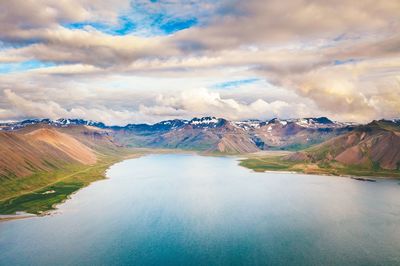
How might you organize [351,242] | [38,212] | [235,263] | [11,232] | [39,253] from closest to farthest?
[235,263], [39,253], [351,242], [11,232], [38,212]

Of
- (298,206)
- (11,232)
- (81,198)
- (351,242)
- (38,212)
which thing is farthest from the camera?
(81,198)

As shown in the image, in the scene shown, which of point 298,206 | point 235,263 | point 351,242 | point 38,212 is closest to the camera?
point 235,263

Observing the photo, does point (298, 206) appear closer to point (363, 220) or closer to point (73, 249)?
point (363, 220)

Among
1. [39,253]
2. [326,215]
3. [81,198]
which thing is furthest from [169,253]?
[81,198]

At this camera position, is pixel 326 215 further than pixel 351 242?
Yes

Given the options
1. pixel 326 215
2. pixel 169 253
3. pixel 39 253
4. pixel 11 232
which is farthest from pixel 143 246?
pixel 326 215

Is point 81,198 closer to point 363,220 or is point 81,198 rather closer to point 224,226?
point 224,226
